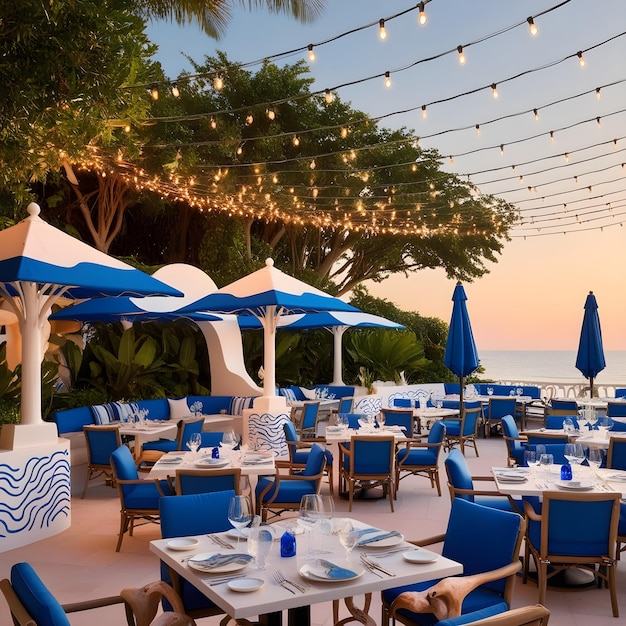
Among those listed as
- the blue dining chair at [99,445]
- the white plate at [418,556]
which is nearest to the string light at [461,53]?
the white plate at [418,556]

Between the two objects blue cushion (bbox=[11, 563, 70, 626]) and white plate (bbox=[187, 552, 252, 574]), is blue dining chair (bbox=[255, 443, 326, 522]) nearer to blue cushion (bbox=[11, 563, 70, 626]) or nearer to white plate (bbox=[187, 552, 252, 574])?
white plate (bbox=[187, 552, 252, 574])

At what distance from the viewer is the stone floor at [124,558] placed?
190 inches

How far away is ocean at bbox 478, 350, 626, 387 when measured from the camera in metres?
56.1

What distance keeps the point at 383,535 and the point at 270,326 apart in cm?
731

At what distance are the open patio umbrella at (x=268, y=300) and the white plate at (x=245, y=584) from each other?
6.51m

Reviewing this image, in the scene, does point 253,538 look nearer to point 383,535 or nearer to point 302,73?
point 383,535

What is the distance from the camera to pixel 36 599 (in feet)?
8.45

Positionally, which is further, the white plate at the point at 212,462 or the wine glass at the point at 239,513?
the white plate at the point at 212,462

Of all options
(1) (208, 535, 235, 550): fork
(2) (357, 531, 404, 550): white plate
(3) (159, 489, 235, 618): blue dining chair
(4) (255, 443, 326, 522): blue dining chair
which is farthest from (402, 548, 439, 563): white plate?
(4) (255, 443, 326, 522): blue dining chair

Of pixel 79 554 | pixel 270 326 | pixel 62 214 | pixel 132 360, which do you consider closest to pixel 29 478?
pixel 79 554

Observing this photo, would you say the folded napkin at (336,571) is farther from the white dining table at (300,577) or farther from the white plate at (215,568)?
the white plate at (215,568)

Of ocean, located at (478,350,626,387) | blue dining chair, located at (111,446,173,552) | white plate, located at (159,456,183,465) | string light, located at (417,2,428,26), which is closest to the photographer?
string light, located at (417,2,428,26)

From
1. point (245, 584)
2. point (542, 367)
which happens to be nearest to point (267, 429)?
point (245, 584)

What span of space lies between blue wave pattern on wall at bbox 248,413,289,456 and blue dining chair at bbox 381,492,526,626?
6.51 meters
